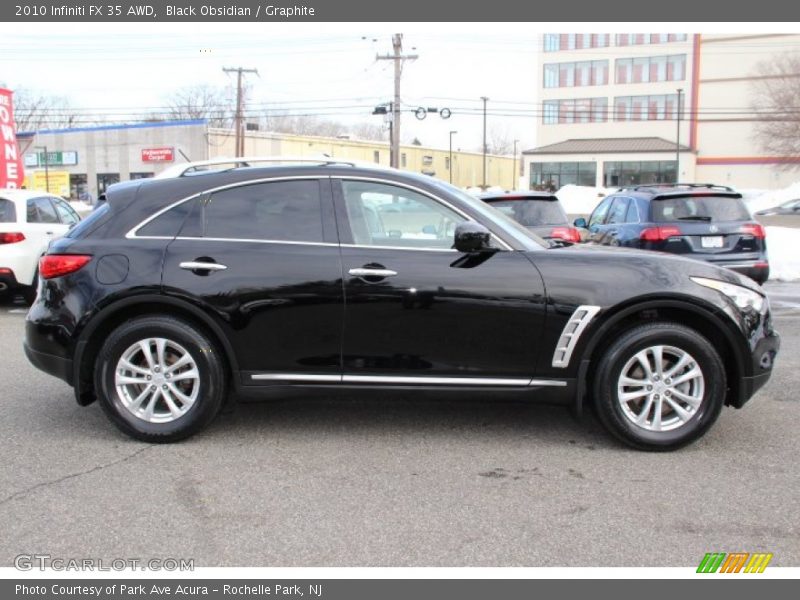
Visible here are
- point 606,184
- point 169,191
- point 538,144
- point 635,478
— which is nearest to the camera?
point 635,478

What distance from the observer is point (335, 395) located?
15.2 feet

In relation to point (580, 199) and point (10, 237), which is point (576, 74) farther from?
point (10, 237)

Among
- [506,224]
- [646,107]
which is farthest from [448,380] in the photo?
[646,107]

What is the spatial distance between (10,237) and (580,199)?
136ft

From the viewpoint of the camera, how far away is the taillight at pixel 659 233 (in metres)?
8.85

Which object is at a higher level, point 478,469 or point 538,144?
point 538,144

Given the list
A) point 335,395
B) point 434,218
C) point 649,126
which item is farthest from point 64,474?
point 649,126

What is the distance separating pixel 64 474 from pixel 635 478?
126 inches

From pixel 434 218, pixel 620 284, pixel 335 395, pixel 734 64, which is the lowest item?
pixel 335 395

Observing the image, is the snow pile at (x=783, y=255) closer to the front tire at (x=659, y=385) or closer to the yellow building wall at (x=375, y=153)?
the front tire at (x=659, y=385)

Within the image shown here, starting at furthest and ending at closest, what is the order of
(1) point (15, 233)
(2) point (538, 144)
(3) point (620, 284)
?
1. (2) point (538, 144)
2. (1) point (15, 233)
3. (3) point (620, 284)

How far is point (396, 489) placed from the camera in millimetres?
3941

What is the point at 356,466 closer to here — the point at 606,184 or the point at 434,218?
the point at 434,218

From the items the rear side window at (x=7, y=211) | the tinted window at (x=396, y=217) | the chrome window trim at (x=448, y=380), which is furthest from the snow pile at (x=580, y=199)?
the chrome window trim at (x=448, y=380)
